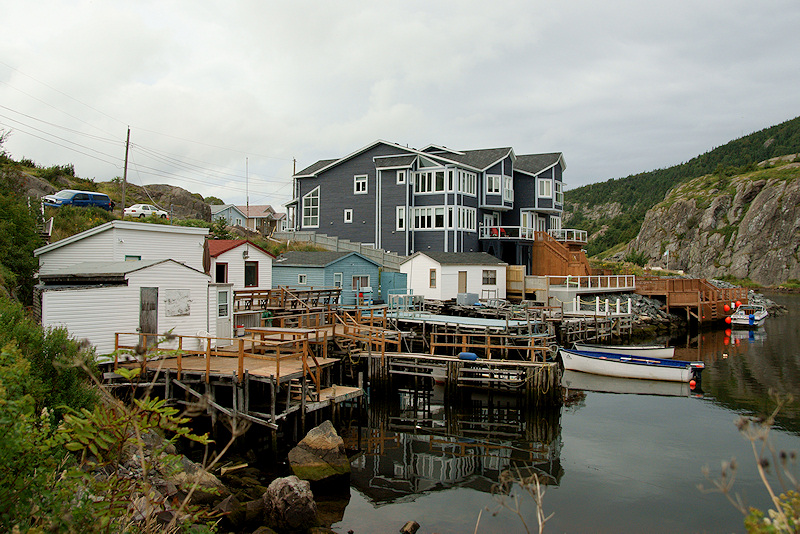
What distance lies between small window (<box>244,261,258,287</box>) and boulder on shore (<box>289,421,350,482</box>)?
56.4 feet

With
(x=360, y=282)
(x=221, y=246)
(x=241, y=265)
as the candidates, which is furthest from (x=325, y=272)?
(x=221, y=246)

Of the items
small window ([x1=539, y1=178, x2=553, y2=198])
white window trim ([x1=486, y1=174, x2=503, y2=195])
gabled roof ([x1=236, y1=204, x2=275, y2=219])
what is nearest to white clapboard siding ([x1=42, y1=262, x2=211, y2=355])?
white window trim ([x1=486, y1=174, x2=503, y2=195])

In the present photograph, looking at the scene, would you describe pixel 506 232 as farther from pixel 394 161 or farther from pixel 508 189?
pixel 394 161

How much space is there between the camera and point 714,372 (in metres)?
31.7

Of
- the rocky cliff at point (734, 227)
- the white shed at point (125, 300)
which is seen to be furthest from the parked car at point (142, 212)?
the rocky cliff at point (734, 227)

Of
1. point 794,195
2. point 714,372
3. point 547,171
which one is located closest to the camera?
point 714,372

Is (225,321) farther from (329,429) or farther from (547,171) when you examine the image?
(547,171)

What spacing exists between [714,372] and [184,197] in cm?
5645

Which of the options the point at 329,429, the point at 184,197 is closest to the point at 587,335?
the point at 329,429

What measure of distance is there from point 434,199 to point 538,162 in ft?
44.6

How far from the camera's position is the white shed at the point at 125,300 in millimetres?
18656

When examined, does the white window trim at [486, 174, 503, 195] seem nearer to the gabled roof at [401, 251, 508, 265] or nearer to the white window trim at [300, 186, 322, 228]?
the gabled roof at [401, 251, 508, 265]

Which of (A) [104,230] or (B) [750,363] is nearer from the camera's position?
(A) [104,230]

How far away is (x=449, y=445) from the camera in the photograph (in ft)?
64.5
